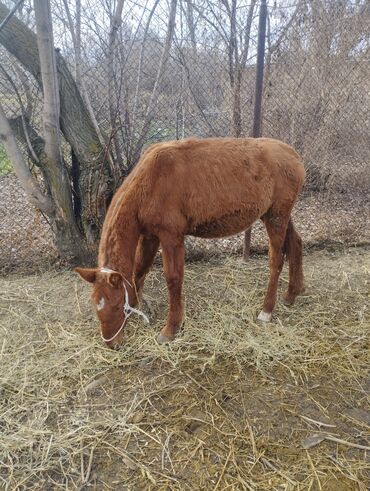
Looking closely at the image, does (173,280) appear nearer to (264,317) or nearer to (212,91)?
(264,317)

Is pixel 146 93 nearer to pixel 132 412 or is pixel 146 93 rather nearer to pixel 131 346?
pixel 131 346

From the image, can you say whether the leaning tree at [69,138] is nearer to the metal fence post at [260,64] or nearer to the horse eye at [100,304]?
the metal fence post at [260,64]

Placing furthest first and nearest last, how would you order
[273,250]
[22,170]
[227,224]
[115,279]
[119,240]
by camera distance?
1. [22,170]
2. [273,250]
3. [227,224]
4. [119,240]
5. [115,279]

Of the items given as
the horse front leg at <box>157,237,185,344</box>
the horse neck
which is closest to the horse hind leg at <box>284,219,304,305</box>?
the horse front leg at <box>157,237,185,344</box>

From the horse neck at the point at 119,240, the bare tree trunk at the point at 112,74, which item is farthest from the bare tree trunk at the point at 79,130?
the horse neck at the point at 119,240

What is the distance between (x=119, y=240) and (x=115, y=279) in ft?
1.12

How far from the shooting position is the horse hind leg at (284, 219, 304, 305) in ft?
12.1

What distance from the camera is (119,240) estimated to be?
299 cm

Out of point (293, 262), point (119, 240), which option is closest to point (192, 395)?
point (119, 240)

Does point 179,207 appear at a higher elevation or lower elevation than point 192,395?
higher

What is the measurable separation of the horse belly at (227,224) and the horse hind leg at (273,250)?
19 cm

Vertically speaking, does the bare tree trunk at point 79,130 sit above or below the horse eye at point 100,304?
above

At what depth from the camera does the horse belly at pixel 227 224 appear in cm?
326

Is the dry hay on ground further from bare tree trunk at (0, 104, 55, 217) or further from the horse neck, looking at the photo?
bare tree trunk at (0, 104, 55, 217)
